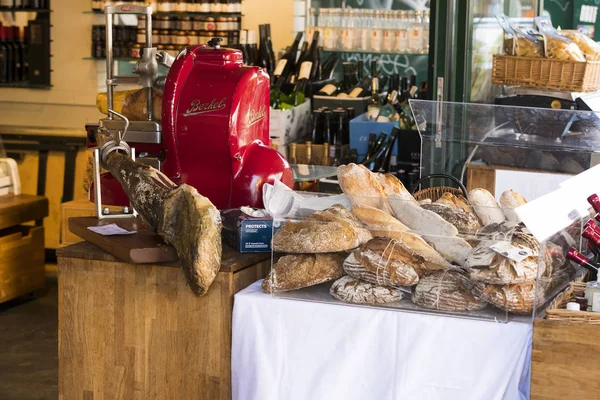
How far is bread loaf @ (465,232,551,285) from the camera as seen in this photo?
222 centimetres

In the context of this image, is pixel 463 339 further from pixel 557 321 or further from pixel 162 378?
pixel 162 378

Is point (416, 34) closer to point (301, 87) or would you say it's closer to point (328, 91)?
point (328, 91)

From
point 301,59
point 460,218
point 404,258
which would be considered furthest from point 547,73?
point 404,258

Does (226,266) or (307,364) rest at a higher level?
(226,266)

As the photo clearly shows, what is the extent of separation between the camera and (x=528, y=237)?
7.63 feet

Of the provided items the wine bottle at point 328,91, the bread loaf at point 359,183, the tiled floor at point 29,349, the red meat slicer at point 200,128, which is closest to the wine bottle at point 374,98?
the wine bottle at point 328,91

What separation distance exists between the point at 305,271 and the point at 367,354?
0.27 m

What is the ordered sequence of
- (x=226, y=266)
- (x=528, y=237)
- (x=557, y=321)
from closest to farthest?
(x=557, y=321), (x=528, y=237), (x=226, y=266)

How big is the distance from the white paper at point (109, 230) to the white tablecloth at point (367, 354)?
470 mm

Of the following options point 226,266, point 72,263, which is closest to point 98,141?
point 72,263

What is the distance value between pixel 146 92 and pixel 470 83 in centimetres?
264

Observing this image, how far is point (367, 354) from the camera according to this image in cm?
240

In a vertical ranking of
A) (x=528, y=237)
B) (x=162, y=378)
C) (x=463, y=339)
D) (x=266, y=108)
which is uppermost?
(x=266, y=108)

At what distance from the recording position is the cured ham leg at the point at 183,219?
2461 millimetres
